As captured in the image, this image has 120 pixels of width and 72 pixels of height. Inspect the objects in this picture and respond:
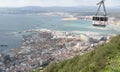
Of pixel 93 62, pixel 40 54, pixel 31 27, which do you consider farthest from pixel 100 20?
pixel 31 27

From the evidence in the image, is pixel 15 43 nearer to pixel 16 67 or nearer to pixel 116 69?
pixel 16 67

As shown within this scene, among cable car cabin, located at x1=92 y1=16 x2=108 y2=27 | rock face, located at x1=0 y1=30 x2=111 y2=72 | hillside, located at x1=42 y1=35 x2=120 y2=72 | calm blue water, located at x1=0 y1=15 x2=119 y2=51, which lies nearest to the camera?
cable car cabin, located at x1=92 y1=16 x2=108 y2=27

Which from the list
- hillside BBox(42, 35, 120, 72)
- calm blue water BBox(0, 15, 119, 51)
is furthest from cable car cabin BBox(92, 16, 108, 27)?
calm blue water BBox(0, 15, 119, 51)

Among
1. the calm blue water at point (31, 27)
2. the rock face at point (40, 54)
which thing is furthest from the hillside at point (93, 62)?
the calm blue water at point (31, 27)

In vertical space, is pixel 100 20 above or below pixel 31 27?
above

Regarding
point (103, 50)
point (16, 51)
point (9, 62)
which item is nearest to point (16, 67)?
point (9, 62)

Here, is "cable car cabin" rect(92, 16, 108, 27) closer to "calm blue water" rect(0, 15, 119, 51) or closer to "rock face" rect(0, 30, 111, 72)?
"rock face" rect(0, 30, 111, 72)

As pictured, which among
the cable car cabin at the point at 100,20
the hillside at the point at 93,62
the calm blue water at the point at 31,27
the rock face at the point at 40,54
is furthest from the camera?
the calm blue water at the point at 31,27

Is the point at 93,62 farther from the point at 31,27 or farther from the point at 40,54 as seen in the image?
the point at 31,27

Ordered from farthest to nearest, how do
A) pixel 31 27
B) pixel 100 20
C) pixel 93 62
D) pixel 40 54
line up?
1. pixel 31 27
2. pixel 40 54
3. pixel 93 62
4. pixel 100 20

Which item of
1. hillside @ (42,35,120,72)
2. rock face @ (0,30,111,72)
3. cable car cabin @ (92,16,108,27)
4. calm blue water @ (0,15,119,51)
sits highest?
cable car cabin @ (92,16,108,27)

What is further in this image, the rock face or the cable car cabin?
the rock face

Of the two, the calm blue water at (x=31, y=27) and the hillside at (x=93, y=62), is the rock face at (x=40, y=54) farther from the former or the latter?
the hillside at (x=93, y=62)
